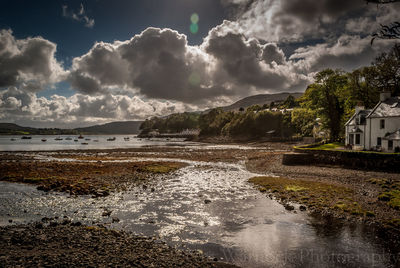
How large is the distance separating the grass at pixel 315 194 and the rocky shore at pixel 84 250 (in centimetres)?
1066

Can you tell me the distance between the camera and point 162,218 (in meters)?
14.2

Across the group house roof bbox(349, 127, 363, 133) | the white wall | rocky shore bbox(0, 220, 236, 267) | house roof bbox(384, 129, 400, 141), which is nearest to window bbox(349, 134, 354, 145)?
house roof bbox(349, 127, 363, 133)

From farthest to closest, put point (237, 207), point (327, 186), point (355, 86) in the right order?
1. point (355, 86)
2. point (327, 186)
3. point (237, 207)

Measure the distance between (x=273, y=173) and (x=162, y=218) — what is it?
20380 millimetres

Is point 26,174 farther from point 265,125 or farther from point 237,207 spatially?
point 265,125

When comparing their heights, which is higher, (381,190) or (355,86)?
(355,86)

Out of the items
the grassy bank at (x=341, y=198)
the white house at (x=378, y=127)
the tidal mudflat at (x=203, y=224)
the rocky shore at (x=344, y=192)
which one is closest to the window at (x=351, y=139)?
the white house at (x=378, y=127)

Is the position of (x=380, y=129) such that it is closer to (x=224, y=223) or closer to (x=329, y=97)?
(x=329, y=97)

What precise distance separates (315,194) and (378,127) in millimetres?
22087

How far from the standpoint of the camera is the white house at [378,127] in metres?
31.1

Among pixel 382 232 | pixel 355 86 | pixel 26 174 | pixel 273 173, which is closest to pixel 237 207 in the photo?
pixel 382 232

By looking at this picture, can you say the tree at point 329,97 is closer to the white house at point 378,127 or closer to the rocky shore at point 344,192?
the white house at point 378,127

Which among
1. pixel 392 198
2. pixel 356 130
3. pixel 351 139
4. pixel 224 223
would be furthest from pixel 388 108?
pixel 224 223

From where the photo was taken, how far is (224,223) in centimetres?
1357
